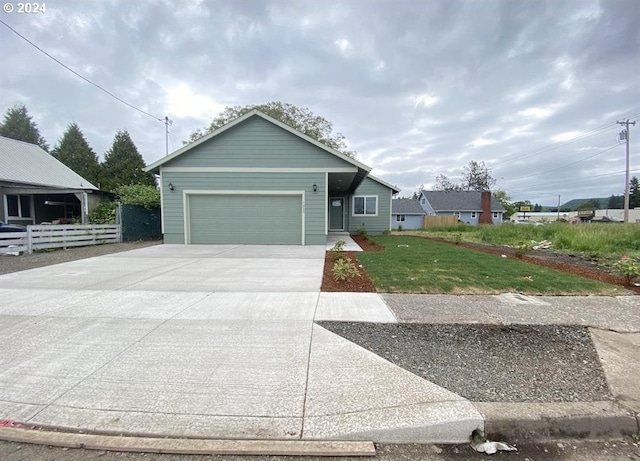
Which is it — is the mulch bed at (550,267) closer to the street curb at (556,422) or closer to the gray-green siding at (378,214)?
the street curb at (556,422)

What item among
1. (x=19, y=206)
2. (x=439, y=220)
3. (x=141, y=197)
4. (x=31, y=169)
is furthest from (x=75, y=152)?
(x=439, y=220)

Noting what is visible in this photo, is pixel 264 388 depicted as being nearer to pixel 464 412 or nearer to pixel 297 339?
pixel 297 339

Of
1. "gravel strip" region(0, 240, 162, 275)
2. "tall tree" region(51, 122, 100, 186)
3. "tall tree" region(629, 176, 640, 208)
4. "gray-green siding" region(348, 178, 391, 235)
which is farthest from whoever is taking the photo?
"tall tree" region(629, 176, 640, 208)

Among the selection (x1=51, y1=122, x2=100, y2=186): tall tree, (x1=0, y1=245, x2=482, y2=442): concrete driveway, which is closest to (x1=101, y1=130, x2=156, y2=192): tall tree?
(x1=51, y1=122, x2=100, y2=186): tall tree

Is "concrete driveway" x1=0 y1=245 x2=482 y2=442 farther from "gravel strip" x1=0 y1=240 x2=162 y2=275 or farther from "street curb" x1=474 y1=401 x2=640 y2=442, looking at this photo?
"gravel strip" x1=0 y1=240 x2=162 y2=275

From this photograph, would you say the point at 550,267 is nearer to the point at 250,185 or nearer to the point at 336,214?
the point at 250,185

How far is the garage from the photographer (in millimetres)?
12227

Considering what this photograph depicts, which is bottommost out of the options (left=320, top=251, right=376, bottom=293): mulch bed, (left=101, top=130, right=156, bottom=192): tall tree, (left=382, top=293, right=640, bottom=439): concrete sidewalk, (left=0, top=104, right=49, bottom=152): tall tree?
(left=382, top=293, right=640, bottom=439): concrete sidewalk

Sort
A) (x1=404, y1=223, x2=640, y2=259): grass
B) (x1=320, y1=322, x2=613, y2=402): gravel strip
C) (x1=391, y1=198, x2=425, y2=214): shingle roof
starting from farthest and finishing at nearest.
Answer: (x1=391, y1=198, x2=425, y2=214): shingle roof → (x1=404, y1=223, x2=640, y2=259): grass → (x1=320, y1=322, x2=613, y2=402): gravel strip

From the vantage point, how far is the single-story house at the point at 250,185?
39.4 ft

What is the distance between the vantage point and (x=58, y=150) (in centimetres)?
3731

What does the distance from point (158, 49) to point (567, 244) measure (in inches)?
704

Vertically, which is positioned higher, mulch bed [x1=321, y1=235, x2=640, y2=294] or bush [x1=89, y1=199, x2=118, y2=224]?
bush [x1=89, y1=199, x2=118, y2=224]

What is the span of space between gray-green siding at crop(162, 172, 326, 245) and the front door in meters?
8.44
